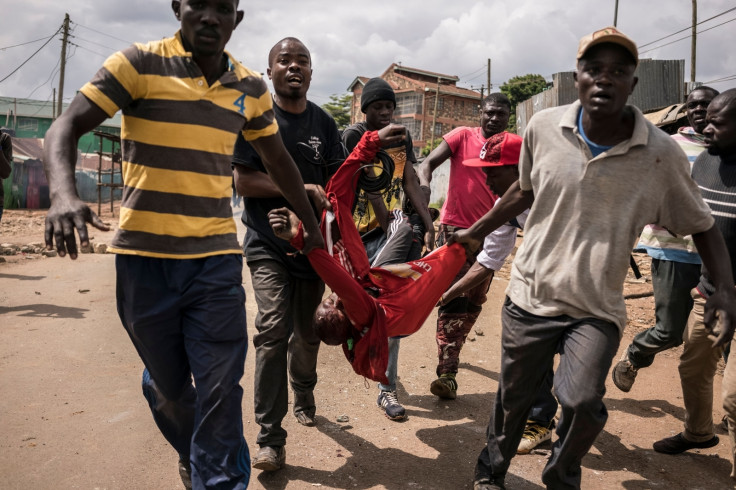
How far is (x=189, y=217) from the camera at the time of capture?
8.36ft

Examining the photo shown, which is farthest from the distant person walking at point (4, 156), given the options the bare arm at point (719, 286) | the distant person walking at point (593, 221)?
the bare arm at point (719, 286)

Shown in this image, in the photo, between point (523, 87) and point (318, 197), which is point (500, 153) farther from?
point (523, 87)

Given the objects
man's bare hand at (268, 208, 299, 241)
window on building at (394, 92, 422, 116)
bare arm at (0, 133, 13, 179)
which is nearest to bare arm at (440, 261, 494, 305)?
man's bare hand at (268, 208, 299, 241)

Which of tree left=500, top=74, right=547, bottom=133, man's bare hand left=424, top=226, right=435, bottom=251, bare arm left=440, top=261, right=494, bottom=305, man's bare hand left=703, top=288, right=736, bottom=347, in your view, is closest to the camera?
man's bare hand left=703, top=288, right=736, bottom=347

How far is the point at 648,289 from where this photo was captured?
384 inches

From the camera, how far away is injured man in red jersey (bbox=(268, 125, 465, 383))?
3.41m

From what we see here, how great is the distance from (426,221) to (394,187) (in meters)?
0.35

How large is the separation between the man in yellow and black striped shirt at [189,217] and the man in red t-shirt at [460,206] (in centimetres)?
255

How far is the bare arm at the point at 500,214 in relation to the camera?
325 cm

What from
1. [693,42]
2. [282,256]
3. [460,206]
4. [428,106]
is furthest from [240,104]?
[428,106]

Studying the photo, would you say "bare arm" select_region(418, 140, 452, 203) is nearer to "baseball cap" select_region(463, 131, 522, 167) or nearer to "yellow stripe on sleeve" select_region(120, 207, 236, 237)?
"baseball cap" select_region(463, 131, 522, 167)

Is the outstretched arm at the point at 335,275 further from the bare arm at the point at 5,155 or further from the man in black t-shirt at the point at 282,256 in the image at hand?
the bare arm at the point at 5,155

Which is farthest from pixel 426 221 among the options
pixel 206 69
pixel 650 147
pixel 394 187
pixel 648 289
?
pixel 648 289

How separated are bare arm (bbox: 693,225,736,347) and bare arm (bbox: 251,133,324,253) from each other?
191 cm
